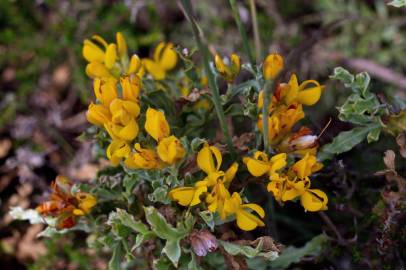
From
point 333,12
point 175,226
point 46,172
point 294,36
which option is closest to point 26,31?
point 46,172

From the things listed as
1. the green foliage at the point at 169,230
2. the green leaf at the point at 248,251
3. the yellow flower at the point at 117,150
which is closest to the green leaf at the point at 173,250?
the green foliage at the point at 169,230

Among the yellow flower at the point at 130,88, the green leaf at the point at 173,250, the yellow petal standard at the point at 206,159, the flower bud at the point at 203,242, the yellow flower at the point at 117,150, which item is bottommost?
the flower bud at the point at 203,242

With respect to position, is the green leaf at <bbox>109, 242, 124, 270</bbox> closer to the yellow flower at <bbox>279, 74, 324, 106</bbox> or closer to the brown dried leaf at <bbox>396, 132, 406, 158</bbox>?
the yellow flower at <bbox>279, 74, 324, 106</bbox>

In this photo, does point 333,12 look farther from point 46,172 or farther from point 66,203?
point 66,203

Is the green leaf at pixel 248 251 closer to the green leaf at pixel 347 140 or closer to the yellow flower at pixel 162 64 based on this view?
the green leaf at pixel 347 140

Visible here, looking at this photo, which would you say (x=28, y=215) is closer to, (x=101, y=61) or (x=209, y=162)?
(x=101, y=61)

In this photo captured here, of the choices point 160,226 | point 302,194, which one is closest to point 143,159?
point 160,226
